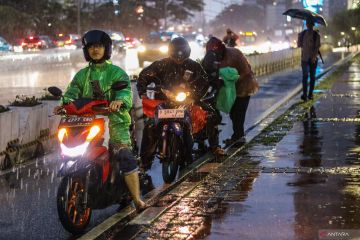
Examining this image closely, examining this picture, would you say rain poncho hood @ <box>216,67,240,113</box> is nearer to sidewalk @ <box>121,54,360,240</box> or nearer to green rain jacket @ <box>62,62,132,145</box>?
sidewalk @ <box>121,54,360,240</box>

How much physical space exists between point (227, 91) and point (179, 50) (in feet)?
7.47

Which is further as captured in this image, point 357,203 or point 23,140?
point 23,140

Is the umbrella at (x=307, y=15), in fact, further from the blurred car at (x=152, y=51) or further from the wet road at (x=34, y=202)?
the blurred car at (x=152, y=51)

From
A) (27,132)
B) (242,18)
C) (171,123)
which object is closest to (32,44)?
(27,132)

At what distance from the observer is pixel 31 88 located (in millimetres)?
26547

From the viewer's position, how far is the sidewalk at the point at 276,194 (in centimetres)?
677

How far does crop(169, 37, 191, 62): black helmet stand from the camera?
9641mm

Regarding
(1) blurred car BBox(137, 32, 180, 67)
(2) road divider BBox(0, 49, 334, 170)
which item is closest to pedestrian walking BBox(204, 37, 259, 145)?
(2) road divider BBox(0, 49, 334, 170)

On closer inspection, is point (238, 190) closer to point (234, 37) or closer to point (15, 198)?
point (15, 198)

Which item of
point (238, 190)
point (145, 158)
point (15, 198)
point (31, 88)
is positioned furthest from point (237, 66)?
point (31, 88)

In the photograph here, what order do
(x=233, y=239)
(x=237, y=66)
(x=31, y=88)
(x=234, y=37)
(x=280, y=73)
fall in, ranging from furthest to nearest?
1. (x=280, y=73)
2. (x=31, y=88)
3. (x=234, y=37)
4. (x=237, y=66)
5. (x=233, y=239)

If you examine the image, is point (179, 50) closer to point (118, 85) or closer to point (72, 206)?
point (118, 85)

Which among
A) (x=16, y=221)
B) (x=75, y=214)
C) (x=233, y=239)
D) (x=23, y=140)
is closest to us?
(x=233, y=239)

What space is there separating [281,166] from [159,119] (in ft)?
5.49
